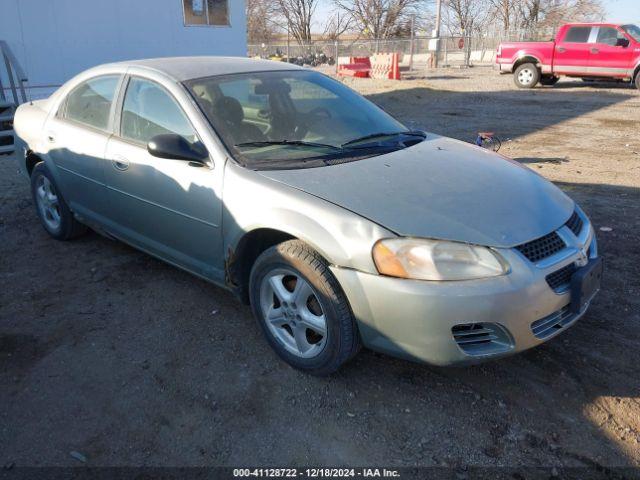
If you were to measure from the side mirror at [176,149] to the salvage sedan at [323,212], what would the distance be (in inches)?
0.5

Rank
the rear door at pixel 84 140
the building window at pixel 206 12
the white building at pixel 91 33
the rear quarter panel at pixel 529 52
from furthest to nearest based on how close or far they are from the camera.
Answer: the rear quarter panel at pixel 529 52, the building window at pixel 206 12, the white building at pixel 91 33, the rear door at pixel 84 140

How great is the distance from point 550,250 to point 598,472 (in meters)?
1.02

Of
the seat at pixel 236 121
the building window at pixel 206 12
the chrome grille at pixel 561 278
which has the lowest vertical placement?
the chrome grille at pixel 561 278

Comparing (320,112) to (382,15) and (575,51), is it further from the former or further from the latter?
(382,15)

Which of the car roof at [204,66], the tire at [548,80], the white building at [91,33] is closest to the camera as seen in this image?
the car roof at [204,66]

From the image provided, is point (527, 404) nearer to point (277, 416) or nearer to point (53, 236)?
point (277, 416)

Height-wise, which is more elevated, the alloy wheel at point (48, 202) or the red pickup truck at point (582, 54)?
the red pickup truck at point (582, 54)

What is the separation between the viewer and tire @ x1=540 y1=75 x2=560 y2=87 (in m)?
18.5

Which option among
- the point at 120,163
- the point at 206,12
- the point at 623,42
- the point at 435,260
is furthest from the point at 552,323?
the point at 623,42

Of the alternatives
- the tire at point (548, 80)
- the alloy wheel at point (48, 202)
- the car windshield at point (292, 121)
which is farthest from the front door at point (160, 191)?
the tire at point (548, 80)

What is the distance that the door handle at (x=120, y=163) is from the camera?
372 cm

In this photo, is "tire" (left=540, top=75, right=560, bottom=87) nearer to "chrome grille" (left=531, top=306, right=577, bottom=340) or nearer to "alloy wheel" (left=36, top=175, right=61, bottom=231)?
"alloy wheel" (left=36, top=175, right=61, bottom=231)

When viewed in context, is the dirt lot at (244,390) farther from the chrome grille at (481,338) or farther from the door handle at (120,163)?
the door handle at (120,163)

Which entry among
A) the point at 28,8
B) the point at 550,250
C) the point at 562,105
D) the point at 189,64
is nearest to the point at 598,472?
the point at 550,250
